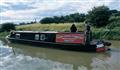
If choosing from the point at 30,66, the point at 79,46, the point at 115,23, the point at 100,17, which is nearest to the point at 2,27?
the point at 100,17

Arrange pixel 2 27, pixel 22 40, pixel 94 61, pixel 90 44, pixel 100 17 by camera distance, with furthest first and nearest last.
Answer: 1. pixel 2 27
2. pixel 100 17
3. pixel 22 40
4. pixel 90 44
5. pixel 94 61

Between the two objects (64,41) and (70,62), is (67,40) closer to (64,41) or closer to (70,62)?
(64,41)

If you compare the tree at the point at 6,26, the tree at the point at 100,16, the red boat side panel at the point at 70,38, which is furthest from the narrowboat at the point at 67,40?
the tree at the point at 6,26

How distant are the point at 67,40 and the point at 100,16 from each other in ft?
35.1

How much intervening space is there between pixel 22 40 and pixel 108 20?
32.1 feet

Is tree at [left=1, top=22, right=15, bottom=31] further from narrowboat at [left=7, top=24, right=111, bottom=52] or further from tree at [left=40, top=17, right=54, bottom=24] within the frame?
narrowboat at [left=7, top=24, right=111, bottom=52]

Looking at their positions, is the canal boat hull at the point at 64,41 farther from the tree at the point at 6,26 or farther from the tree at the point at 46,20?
the tree at the point at 46,20

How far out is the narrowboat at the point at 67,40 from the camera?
12.9 m

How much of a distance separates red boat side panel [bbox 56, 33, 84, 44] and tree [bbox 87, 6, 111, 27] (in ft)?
32.3

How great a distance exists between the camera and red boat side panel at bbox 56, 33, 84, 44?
13638 millimetres

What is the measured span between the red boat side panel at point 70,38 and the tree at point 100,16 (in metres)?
9.84

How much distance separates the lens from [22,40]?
17766 millimetres

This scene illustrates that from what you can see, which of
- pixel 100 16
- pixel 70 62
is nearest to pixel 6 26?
pixel 100 16

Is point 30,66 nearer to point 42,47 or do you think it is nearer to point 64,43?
point 64,43
